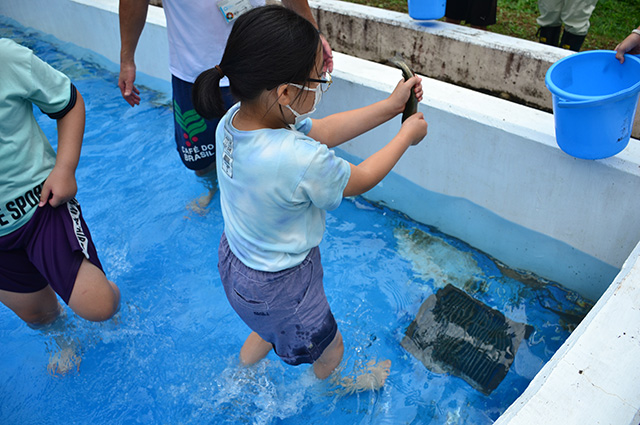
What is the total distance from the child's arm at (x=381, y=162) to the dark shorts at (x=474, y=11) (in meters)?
3.23

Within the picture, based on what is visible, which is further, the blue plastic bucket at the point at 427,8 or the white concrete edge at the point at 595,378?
the blue plastic bucket at the point at 427,8

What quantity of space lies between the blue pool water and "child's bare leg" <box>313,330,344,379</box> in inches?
8.8

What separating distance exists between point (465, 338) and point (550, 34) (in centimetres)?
328

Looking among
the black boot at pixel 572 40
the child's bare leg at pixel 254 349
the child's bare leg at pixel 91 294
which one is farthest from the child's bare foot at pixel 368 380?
the black boot at pixel 572 40

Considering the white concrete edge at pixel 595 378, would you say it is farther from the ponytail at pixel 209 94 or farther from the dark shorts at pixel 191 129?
the dark shorts at pixel 191 129

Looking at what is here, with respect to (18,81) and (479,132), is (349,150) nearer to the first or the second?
(479,132)

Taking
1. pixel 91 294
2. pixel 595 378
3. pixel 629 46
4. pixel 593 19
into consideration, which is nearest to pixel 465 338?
pixel 595 378

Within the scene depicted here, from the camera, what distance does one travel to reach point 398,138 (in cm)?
161

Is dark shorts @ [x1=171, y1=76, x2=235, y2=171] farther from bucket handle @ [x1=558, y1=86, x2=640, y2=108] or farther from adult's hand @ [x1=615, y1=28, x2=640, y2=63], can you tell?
adult's hand @ [x1=615, y1=28, x2=640, y2=63]

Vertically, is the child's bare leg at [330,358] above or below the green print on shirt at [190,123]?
below

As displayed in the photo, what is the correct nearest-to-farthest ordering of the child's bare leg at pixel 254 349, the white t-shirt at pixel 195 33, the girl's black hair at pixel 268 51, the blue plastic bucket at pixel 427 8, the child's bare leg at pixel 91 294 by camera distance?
the girl's black hair at pixel 268 51, the child's bare leg at pixel 91 294, the child's bare leg at pixel 254 349, the white t-shirt at pixel 195 33, the blue plastic bucket at pixel 427 8

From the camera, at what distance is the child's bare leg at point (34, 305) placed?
2.10 meters

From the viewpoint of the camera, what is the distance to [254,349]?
220 cm

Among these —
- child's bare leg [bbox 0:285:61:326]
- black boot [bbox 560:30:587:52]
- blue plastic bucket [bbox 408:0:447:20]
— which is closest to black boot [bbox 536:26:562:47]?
black boot [bbox 560:30:587:52]
